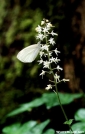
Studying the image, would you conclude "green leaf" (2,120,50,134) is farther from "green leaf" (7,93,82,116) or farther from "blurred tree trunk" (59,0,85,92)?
"blurred tree trunk" (59,0,85,92)

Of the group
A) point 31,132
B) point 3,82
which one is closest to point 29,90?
point 3,82

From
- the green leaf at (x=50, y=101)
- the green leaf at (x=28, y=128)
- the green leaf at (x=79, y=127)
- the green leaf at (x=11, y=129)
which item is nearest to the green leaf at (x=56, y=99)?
the green leaf at (x=50, y=101)

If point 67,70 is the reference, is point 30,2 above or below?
above

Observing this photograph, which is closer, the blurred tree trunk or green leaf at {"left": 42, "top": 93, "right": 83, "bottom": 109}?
green leaf at {"left": 42, "top": 93, "right": 83, "bottom": 109}

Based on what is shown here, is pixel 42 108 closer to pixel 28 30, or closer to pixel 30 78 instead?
pixel 30 78

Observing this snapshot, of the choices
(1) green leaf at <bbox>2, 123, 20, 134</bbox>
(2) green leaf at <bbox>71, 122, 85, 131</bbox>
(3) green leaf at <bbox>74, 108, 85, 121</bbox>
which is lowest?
(2) green leaf at <bbox>71, 122, 85, 131</bbox>

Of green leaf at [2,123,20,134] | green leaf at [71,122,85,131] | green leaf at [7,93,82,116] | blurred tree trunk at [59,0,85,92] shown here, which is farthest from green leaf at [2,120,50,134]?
blurred tree trunk at [59,0,85,92]

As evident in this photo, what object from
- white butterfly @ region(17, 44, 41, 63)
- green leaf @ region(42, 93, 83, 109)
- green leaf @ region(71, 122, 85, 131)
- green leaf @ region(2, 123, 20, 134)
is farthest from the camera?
green leaf @ region(42, 93, 83, 109)

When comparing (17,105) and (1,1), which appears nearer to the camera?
(17,105)

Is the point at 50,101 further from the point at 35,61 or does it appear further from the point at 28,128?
the point at 35,61
